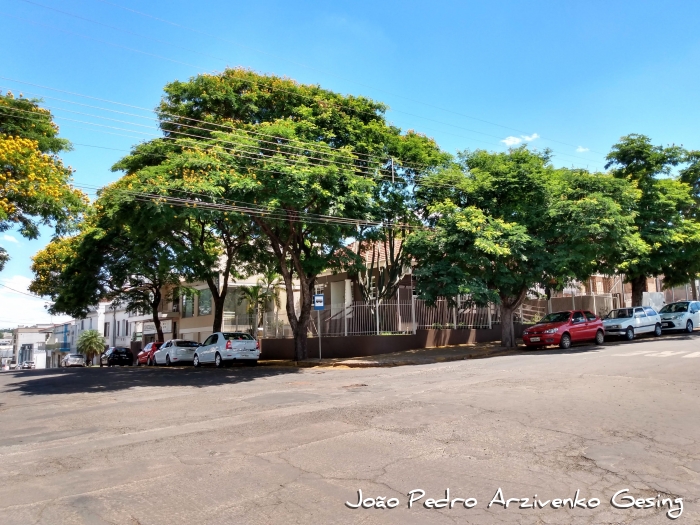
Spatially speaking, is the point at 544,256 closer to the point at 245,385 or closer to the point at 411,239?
the point at 411,239

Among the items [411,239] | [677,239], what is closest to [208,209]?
[411,239]

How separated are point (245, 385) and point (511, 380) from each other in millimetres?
7157

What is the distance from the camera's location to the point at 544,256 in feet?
71.5

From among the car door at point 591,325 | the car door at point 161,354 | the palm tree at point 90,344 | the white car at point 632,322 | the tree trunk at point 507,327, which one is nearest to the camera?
the car door at point 591,325

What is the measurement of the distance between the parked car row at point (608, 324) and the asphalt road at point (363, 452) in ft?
31.3

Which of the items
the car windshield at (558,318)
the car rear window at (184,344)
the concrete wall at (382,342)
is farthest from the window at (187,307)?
the car windshield at (558,318)

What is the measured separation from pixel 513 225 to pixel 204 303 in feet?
93.2

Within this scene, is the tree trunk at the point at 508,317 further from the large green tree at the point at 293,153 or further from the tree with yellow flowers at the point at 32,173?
the tree with yellow flowers at the point at 32,173

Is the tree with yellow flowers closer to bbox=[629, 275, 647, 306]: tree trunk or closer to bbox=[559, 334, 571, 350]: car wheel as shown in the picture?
bbox=[559, 334, 571, 350]: car wheel

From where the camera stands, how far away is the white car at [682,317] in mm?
27609

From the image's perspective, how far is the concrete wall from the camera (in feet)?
80.5

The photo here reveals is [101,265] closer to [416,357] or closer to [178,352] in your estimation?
[178,352]

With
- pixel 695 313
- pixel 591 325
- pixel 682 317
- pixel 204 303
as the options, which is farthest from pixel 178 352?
pixel 695 313

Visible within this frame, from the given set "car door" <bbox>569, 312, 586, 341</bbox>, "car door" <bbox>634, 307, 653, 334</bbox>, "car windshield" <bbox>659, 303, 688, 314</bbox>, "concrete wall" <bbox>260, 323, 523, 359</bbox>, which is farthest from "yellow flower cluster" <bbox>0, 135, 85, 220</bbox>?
"car windshield" <bbox>659, 303, 688, 314</bbox>
